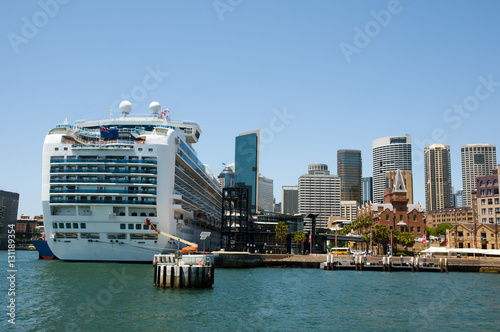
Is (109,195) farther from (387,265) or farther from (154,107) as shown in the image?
(387,265)

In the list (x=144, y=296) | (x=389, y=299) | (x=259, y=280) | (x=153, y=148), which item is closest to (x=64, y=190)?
(x=153, y=148)

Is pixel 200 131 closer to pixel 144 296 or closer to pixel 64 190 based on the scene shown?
pixel 64 190

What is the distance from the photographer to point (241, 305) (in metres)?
42.4

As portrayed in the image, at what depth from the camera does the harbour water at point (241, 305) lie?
34562mm

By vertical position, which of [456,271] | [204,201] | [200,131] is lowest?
[456,271]

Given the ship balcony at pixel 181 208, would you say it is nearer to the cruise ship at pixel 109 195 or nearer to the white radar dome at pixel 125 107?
the cruise ship at pixel 109 195

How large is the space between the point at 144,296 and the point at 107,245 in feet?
120

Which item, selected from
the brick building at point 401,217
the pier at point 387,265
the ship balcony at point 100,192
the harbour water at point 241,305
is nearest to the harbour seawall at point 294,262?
the pier at point 387,265

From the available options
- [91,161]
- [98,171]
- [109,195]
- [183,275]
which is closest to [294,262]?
[109,195]

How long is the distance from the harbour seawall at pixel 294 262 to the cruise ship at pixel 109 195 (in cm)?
949

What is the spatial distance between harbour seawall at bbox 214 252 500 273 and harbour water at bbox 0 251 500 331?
75.7 ft

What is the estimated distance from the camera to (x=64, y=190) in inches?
3127

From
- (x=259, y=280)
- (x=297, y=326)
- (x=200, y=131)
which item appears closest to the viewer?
(x=297, y=326)

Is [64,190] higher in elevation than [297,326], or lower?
higher
